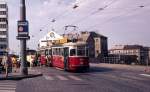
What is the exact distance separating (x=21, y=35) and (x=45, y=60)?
19.1m

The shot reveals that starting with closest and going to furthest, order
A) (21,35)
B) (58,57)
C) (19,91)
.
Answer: (19,91) → (21,35) → (58,57)

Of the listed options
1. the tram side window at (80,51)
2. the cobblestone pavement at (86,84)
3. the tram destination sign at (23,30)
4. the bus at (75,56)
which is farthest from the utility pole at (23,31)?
the tram side window at (80,51)

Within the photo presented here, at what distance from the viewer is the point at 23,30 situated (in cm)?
3281

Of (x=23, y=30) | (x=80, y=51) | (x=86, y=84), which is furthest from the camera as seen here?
(x=80, y=51)

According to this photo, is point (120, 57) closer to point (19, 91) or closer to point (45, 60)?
point (45, 60)

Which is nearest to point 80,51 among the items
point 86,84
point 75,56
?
point 75,56

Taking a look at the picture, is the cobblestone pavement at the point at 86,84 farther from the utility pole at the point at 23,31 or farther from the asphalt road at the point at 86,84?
the utility pole at the point at 23,31

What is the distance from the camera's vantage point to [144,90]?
20.5 m

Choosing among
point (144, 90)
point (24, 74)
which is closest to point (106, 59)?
point (24, 74)

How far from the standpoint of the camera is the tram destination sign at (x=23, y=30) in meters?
32.5

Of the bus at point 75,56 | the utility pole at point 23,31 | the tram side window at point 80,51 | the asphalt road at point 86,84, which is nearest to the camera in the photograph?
the asphalt road at point 86,84

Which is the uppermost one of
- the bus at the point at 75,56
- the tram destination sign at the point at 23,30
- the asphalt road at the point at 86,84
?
the tram destination sign at the point at 23,30

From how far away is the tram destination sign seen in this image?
3250 cm

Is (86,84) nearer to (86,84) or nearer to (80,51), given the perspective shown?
(86,84)
